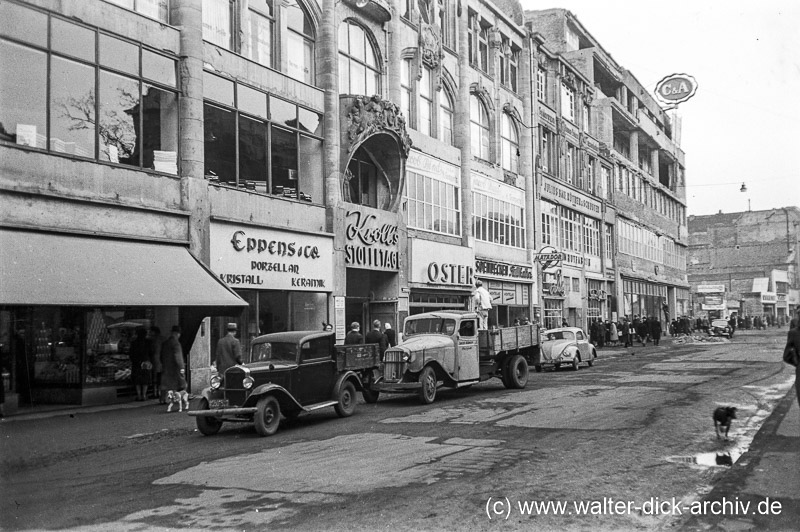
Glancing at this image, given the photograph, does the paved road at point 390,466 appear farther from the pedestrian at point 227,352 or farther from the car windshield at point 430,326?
the car windshield at point 430,326

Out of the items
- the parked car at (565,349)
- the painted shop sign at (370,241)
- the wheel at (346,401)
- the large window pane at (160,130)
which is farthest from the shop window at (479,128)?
the wheel at (346,401)

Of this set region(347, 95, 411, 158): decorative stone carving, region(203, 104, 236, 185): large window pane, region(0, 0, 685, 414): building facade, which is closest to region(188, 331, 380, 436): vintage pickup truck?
region(0, 0, 685, 414): building facade

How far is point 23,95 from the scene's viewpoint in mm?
14734

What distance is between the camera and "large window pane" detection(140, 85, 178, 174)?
704 inches

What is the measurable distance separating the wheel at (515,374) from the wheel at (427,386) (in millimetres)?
3196

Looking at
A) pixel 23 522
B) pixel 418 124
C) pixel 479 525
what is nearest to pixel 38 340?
pixel 23 522

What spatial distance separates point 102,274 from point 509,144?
29.1 meters

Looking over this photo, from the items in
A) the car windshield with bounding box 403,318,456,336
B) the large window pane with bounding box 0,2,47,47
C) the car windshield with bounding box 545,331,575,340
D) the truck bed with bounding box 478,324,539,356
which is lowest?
the car windshield with bounding box 545,331,575,340

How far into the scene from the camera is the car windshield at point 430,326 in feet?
56.8

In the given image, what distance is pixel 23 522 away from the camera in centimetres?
699

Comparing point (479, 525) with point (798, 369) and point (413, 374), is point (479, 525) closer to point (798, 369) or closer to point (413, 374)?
point (798, 369)

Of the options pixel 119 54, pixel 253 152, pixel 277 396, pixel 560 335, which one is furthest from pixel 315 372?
pixel 560 335

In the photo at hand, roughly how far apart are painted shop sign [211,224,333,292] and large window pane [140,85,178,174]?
2195 mm

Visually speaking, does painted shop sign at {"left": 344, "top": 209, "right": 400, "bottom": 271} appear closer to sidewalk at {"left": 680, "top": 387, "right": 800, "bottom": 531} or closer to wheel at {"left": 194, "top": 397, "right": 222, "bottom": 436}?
wheel at {"left": 194, "top": 397, "right": 222, "bottom": 436}
